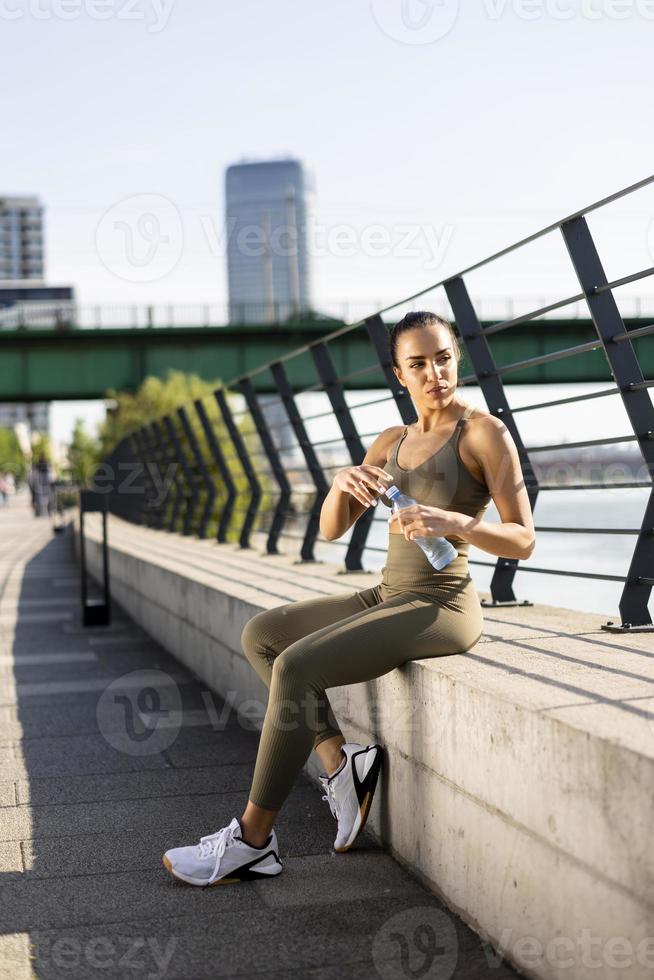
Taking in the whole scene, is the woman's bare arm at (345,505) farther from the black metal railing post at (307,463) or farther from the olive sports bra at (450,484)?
the black metal railing post at (307,463)

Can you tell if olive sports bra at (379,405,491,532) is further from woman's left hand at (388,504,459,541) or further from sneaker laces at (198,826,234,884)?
sneaker laces at (198,826,234,884)

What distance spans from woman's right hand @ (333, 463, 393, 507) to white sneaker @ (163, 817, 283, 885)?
1066mm

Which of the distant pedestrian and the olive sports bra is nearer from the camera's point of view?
the olive sports bra

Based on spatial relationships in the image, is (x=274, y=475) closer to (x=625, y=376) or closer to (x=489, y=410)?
(x=489, y=410)

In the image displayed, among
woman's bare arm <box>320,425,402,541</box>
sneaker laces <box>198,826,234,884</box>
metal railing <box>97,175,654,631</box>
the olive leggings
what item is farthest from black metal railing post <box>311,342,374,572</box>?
sneaker laces <box>198,826,234,884</box>

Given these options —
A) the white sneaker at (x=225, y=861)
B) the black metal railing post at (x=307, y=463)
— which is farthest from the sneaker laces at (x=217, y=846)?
the black metal railing post at (x=307, y=463)

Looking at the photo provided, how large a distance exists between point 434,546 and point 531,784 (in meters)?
1.03

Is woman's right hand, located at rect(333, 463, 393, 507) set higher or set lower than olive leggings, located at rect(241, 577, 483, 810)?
higher

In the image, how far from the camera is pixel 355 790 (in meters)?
3.97

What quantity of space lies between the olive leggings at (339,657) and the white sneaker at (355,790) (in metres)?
0.16

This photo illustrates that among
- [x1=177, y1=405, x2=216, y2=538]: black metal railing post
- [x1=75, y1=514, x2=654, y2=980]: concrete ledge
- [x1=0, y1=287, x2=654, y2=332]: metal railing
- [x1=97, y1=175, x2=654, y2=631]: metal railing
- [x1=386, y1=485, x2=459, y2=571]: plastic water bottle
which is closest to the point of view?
[x1=75, y1=514, x2=654, y2=980]: concrete ledge

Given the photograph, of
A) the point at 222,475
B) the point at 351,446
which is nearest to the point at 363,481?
the point at 351,446

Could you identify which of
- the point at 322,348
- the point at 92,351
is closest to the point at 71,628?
the point at 322,348

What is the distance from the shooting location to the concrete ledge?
2.50 metres
